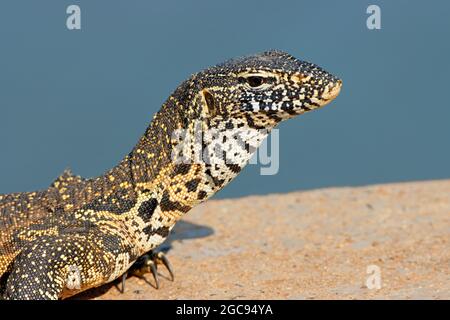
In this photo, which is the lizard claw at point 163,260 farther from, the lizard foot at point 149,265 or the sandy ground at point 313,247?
the sandy ground at point 313,247

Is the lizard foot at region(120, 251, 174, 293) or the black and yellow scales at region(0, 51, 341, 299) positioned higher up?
the black and yellow scales at region(0, 51, 341, 299)

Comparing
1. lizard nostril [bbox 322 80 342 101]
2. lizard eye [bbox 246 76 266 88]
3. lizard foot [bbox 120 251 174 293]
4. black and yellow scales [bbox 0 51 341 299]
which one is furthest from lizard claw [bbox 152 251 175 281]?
lizard nostril [bbox 322 80 342 101]

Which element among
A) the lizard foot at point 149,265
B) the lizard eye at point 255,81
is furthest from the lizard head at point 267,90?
the lizard foot at point 149,265

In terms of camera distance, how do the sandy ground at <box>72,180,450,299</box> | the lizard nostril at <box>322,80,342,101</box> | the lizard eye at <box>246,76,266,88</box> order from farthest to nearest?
the sandy ground at <box>72,180,450,299</box>, the lizard eye at <box>246,76,266,88</box>, the lizard nostril at <box>322,80,342,101</box>

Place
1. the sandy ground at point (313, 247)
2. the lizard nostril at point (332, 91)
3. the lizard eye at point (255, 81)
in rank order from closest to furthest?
the lizard nostril at point (332, 91) < the lizard eye at point (255, 81) < the sandy ground at point (313, 247)

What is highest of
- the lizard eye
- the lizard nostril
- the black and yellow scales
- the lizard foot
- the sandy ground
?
the lizard eye

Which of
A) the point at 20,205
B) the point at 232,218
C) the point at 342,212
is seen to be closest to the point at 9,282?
the point at 20,205

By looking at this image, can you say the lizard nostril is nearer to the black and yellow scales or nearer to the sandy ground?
the black and yellow scales

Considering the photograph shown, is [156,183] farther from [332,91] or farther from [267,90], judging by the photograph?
[332,91]
